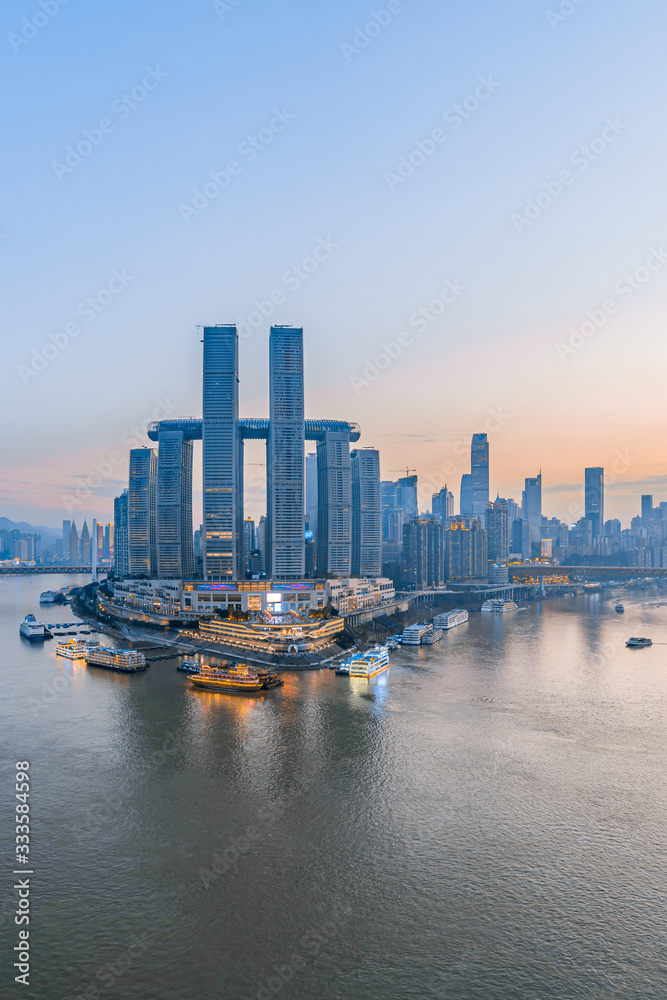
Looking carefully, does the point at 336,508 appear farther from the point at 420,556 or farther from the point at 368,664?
the point at 368,664

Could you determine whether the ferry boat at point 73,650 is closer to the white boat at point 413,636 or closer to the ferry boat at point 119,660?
the ferry boat at point 119,660

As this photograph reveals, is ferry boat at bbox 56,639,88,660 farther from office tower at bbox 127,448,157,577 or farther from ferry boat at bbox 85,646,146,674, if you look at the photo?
office tower at bbox 127,448,157,577

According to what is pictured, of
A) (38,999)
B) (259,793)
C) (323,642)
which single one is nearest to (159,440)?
(323,642)

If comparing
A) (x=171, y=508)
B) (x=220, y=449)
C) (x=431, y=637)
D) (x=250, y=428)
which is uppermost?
(x=250, y=428)

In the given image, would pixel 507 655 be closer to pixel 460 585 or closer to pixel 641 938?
pixel 641 938

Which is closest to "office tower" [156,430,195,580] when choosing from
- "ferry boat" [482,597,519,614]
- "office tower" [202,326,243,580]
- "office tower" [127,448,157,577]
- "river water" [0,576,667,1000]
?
"office tower" [127,448,157,577]

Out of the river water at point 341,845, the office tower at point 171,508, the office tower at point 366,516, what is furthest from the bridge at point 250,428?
the river water at point 341,845

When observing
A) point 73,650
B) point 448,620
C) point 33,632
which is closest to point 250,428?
point 448,620
